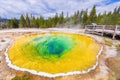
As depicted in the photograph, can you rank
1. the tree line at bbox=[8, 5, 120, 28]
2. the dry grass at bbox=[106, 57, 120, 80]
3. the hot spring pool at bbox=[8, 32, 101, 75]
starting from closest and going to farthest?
the dry grass at bbox=[106, 57, 120, 80] < the hot spring pool at bbox=[8, 32, 101, 75] < the tree line at bbox=[8, 5, 120, 28]

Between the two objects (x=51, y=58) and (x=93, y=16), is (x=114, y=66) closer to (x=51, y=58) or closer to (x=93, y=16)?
(x=51, y=58)

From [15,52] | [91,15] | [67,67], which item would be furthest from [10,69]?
[91,15]

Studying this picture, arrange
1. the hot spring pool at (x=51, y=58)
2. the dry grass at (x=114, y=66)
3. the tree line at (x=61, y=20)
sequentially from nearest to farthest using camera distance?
the dry grass at (x=114, y=66) → the hot spring pool at (x=51, y=58) → the tree line at (x=61, y=20)

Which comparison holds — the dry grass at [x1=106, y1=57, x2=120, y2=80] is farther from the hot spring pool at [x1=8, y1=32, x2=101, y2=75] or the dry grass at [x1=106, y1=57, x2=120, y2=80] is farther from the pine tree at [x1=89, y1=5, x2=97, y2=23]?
the pine tree at [x1=89, y1=5, x2=97, y2=23]

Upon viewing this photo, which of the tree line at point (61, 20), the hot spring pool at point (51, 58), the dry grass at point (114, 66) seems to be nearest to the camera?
the dry grass at point (114, 66)

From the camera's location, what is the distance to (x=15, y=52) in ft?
39.1

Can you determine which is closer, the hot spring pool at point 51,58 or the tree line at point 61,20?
the hot spring pool at point 51,58

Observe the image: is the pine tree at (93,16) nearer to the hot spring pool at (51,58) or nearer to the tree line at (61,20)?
the tree line at (61,20)

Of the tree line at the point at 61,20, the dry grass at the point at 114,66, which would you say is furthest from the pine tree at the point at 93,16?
the dry grass at the point at 114,66

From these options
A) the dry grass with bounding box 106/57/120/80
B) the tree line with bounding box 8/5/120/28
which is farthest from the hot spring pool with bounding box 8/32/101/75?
the tree line with bounding box 8/5/120/28

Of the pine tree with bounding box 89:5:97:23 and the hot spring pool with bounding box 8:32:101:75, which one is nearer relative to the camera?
the hot spring pool with bounding box 8:32:101:75

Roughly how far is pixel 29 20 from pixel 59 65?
1987 inches

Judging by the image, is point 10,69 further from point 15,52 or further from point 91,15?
point 91,15

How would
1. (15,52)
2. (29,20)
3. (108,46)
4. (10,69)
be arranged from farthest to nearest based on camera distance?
(29,20)
(108,46)
(15,52)
(10,69)
